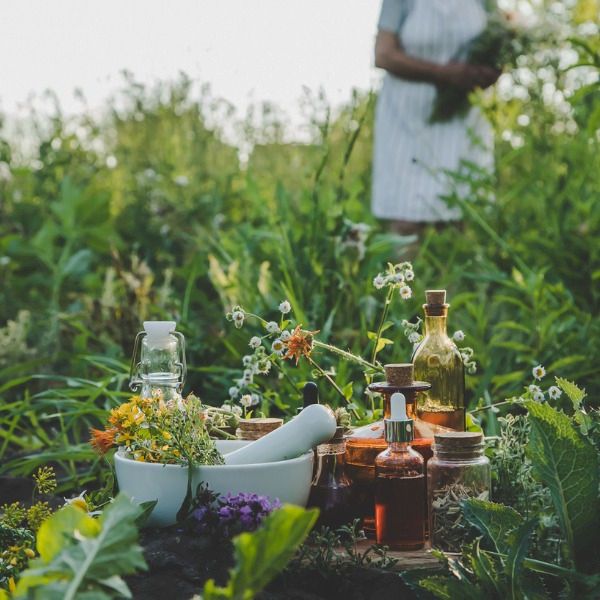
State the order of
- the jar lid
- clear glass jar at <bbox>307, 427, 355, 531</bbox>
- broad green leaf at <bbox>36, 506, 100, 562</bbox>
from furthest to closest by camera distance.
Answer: clear glass jar at <bbox>307, 427, 355, 531</bbox>, the jar lid, broad green leaf at <bbox>36, 506, 100, 562</bbox>

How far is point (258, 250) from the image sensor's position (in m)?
3.32

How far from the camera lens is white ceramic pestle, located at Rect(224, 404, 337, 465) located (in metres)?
1.44

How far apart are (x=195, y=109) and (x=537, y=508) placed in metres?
4.01

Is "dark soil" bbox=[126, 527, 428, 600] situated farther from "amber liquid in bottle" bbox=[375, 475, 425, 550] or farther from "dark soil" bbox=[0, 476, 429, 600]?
"amber liquid in bottle" bbox=[375, 475, 425, 550]

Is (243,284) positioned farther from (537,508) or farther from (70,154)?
(70,154)

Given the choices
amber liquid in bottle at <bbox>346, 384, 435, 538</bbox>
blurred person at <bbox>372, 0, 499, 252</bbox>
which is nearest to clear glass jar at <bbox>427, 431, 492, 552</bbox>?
amber liquid in bottle at <bbox>346, 384, 435, 538</bbox>

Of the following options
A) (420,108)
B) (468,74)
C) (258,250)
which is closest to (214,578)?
(258,250)

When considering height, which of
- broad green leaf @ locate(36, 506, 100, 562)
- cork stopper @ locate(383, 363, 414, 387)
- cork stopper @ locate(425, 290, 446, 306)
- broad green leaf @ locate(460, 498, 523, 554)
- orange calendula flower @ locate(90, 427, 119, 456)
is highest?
cork stopper @ locate(425, 290, 446, 306)

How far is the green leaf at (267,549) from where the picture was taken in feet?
3.01

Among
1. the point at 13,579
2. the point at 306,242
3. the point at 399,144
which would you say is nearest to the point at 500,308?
the point at 306,242

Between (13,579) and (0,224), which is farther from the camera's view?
(0,224)

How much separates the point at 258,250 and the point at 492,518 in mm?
2105

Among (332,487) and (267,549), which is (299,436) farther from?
(267,549)

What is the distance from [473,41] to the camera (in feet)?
12.5
